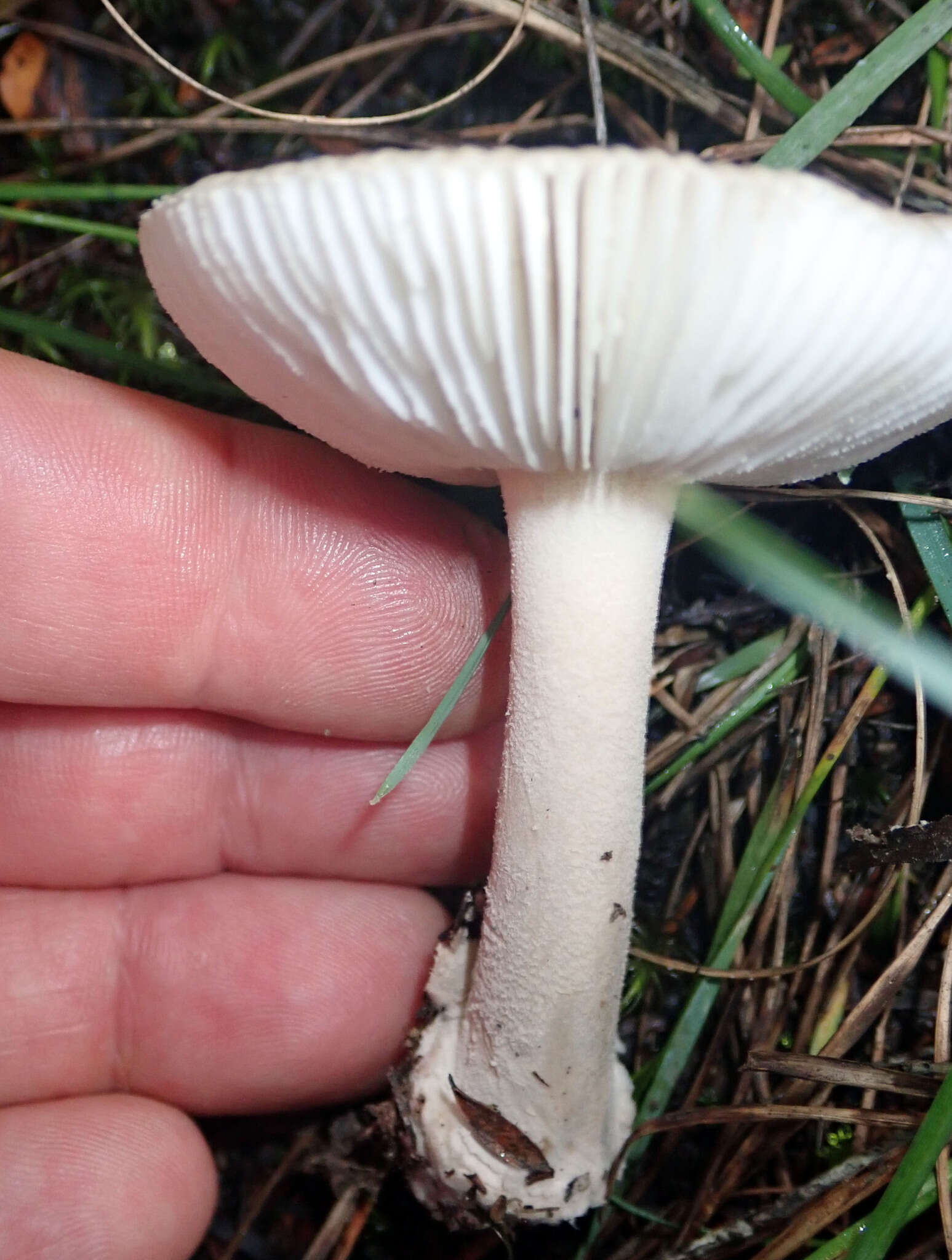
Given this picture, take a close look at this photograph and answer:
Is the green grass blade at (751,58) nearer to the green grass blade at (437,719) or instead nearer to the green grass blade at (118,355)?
the green grass blade at (437,719)

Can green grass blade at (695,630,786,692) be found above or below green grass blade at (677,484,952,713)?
below

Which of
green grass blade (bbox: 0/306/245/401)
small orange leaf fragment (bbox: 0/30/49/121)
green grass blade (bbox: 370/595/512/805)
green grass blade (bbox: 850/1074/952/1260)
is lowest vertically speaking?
green grass blade (bbox: 850/1074/952/1260)

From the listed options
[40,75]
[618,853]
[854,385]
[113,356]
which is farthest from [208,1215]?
[40,75]

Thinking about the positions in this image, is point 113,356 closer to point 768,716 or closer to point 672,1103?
point 768,716

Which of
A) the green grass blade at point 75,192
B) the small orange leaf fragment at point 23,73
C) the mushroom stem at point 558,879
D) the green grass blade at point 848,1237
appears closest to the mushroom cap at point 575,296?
the mushroom stem at point 558,879

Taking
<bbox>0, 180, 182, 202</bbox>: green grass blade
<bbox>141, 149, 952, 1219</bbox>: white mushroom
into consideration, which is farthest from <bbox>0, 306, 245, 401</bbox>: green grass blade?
<bbox>141, 149, 952, 1219</bbox>: white mushroom

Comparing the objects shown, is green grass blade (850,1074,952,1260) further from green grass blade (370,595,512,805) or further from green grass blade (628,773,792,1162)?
green grass blade (370,595,512,805)
